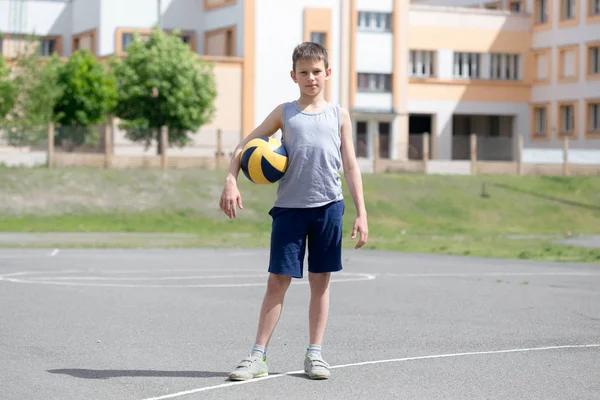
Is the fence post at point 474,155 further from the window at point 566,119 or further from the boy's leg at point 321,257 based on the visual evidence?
the boy's leg at point 321,257

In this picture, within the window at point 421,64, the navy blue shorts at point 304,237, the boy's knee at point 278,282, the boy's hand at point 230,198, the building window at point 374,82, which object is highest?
the window at point 421,64

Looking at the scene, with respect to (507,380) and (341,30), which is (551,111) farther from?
(507,380)

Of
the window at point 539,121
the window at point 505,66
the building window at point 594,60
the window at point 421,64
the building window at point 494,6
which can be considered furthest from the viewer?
the building window at point 494,6

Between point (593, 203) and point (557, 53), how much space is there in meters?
30.8

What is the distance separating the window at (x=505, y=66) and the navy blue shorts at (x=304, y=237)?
7070cm

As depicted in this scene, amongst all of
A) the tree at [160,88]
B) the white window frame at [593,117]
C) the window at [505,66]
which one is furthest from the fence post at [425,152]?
the window at [505,66]

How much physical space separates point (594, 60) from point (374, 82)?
1271cm

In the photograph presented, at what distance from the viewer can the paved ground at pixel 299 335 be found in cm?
832

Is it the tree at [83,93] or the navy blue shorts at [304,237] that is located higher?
the tree at [83,93]

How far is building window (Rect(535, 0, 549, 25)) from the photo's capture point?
257ft

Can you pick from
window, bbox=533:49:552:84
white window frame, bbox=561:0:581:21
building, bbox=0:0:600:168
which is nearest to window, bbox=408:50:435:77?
building, bbox=0:0:600:168

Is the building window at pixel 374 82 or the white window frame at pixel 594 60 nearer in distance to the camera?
the building window at pixel 374 82

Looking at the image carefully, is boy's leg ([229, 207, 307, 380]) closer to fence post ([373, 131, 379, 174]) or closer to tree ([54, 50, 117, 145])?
fence post ([373, 131, 379, 174])

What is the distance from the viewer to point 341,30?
7106cm
